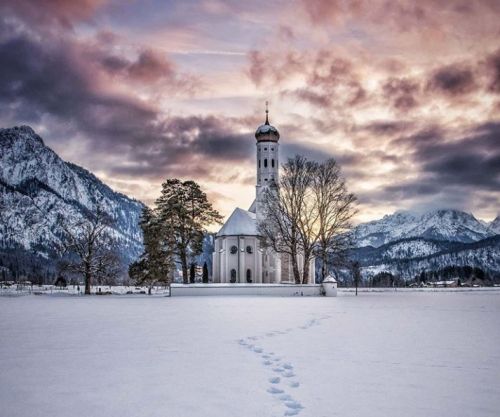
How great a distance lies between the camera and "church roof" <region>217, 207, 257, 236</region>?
6353 centimetres

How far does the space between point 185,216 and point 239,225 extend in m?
13.2

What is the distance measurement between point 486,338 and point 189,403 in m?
9.54

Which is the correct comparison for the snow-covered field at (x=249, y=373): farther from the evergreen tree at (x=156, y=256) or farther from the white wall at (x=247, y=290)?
the evergreen tree at (x=156, y=256)

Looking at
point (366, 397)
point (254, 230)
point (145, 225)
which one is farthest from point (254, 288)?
point (366, 397)

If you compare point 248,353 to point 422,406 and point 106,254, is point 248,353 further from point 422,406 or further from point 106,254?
point 106,254

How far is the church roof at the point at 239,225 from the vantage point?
6353 centimetres

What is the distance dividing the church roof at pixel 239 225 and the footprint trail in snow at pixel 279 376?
5131 centimetres

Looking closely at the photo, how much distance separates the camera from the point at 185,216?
171ft

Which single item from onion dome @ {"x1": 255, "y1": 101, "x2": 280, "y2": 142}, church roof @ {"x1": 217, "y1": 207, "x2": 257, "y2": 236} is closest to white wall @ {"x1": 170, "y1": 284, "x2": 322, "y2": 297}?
church roof @ {"x1": 217, "y1": 207, "x2": 257, "y2": 236}

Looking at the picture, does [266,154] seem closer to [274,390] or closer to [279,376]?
[279,376]

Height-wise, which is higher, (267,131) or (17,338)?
(267,131)

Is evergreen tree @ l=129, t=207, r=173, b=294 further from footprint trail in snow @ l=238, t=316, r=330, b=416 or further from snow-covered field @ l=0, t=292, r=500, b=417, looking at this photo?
footprint trail in snow @ l=238, t=316, r=330, b=416

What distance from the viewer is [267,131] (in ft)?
246

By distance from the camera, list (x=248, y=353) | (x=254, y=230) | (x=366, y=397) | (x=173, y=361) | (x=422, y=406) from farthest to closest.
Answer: (x=254, y=230) < (x=248, y=353) < (x=173, y=361) < (x=366, y=397) < (x=422, y=406)
